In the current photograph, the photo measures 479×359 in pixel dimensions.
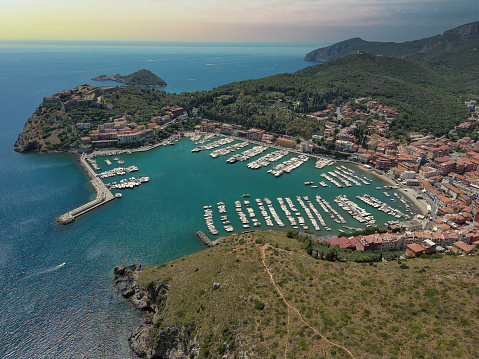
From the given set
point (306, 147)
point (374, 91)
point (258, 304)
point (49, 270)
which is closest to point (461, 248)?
point (258, 304)

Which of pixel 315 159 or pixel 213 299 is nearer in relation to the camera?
pixel 213 299

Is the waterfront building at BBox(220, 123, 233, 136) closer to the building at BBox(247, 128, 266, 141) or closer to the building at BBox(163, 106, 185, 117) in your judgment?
the building at BBox(247, 128, 266, 141)

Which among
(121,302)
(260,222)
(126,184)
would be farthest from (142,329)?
(126,184)

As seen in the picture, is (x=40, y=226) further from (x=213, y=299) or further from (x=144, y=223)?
(x=213, y=299)

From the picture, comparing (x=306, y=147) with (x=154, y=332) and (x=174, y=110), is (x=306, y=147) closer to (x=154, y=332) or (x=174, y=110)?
(x=174, y=110)

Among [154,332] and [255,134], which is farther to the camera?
[255,134]
